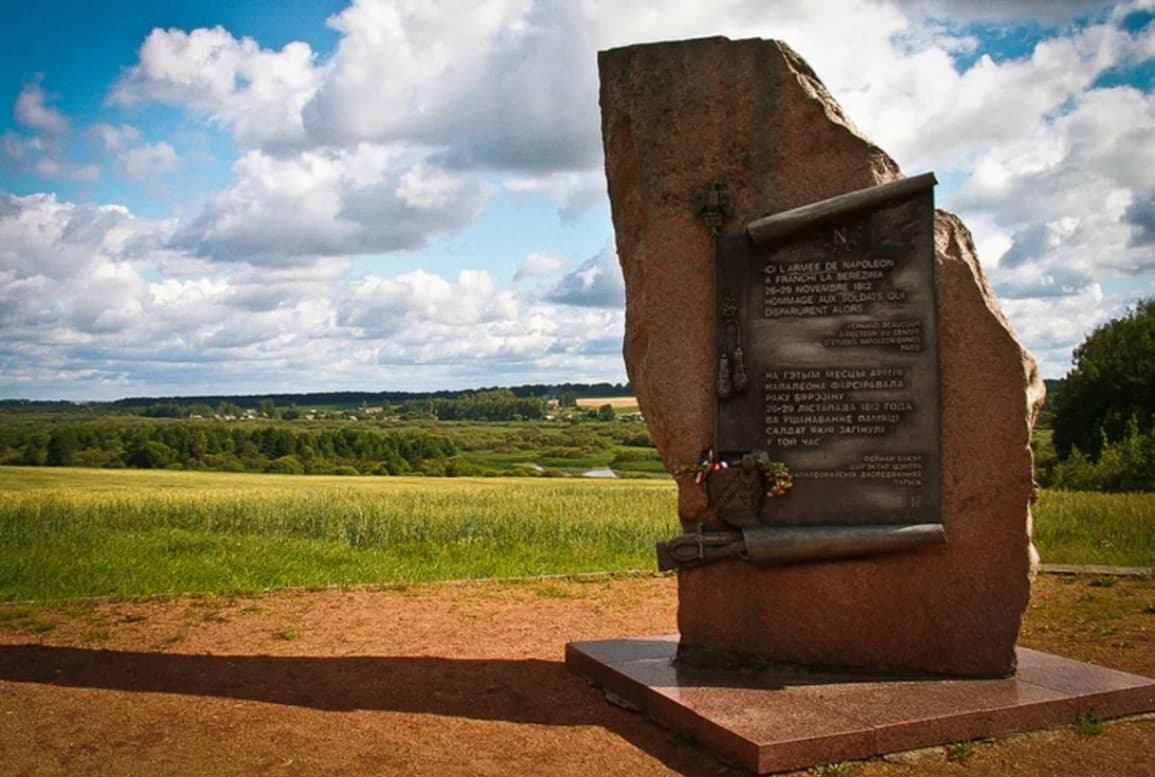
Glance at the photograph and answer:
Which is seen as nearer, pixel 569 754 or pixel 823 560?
pixel 569 754

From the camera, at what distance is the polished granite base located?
5.49 metres

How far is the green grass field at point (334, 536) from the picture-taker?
1220 centimetres

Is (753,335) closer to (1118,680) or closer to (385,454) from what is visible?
(1118,680)

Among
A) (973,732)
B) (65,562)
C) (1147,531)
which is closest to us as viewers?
(973,732)

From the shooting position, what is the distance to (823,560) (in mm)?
6730

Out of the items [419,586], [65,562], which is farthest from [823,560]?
[65,562]

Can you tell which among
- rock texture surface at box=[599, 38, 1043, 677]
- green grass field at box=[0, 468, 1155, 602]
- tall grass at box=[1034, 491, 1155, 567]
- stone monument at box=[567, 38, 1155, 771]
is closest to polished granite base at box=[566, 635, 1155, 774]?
stone monument at box=[567, 38, 1155, 771]

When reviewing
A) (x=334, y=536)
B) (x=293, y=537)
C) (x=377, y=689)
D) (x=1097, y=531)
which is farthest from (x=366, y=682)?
(x=1097, y=531)

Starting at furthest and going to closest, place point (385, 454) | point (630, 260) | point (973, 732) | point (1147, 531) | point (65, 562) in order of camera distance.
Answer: point (385, 454)
point (1147, 531)
point (65, 562)
point (630, 260)
point (973, 732)

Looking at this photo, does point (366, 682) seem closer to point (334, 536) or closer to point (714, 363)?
point (714, 363)

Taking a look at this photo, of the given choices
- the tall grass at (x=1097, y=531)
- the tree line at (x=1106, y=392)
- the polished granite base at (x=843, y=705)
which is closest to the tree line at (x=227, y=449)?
the tree line at (x=1106, y=392)

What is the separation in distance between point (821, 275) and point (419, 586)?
6.78 metres

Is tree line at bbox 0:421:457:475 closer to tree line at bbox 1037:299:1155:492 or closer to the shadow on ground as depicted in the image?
tree line at bbox 1037:299:1155:492

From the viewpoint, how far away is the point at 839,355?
686 cm
